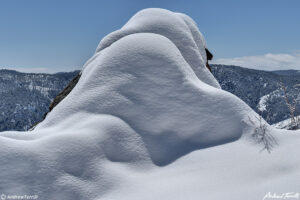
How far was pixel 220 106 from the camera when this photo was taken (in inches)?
218

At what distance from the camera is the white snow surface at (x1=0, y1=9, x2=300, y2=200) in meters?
3.95

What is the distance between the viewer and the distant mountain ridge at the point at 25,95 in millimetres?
148125

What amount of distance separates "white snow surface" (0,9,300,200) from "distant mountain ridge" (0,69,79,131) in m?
145

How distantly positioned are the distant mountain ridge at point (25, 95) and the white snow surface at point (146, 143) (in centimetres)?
14471

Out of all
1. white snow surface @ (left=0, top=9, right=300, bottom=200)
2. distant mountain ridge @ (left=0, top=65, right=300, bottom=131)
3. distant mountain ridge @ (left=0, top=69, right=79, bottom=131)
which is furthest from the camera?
distant mountain ridge @ (left=0, top=65, right=300, bottom=131)

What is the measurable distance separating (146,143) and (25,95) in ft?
612

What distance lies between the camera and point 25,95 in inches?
6816
